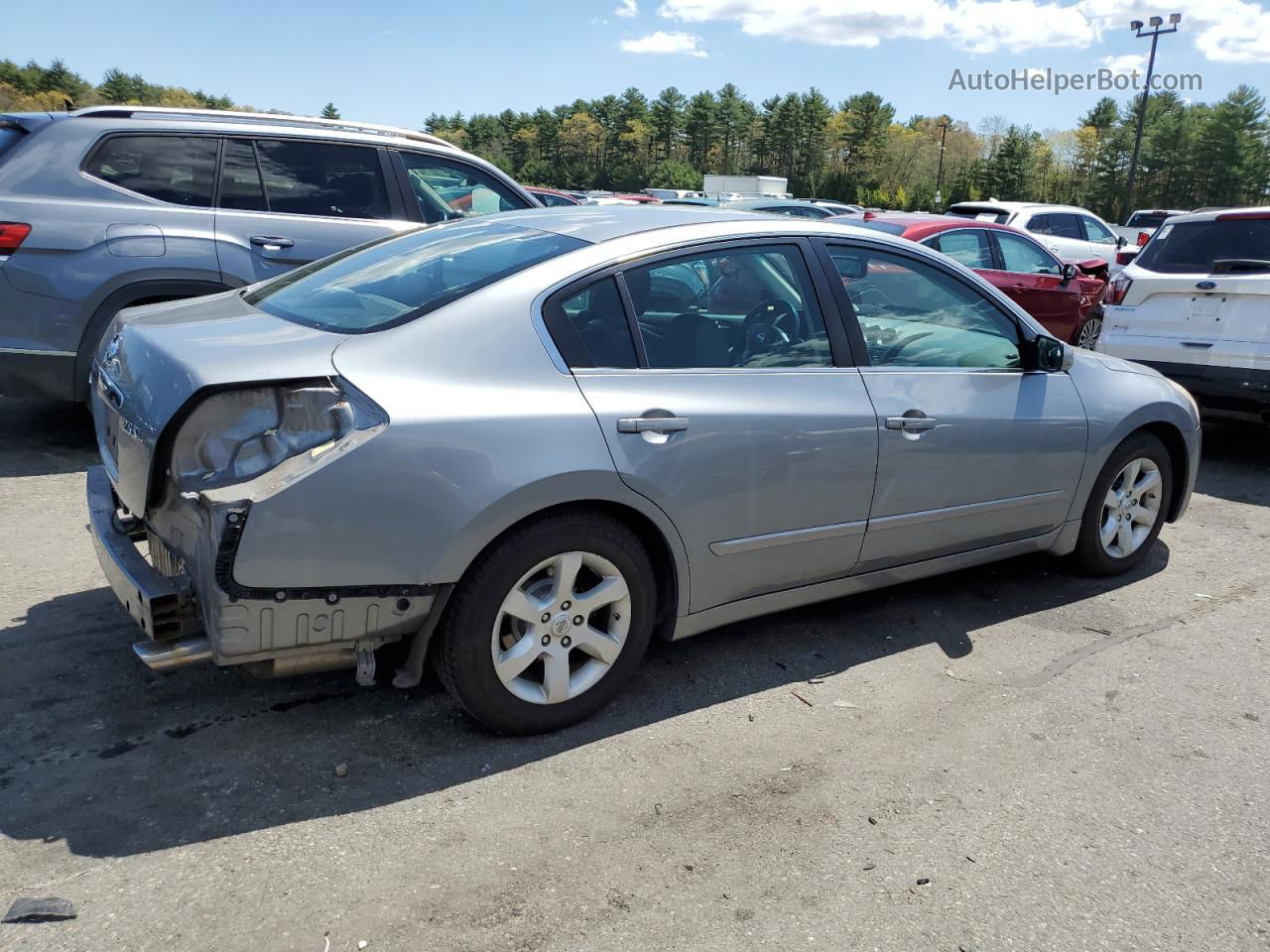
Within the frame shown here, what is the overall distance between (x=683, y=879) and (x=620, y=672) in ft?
2.73

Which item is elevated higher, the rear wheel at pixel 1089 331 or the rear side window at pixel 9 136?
the rear side window at pixel 9 136

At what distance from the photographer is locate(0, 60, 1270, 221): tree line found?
2411 inches

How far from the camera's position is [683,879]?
258 centimetres

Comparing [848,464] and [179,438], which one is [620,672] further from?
[179,438]

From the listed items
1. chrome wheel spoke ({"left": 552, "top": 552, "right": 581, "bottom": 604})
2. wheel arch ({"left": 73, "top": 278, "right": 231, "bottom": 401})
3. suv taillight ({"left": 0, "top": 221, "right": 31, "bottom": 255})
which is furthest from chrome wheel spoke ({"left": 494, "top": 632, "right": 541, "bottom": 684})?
suv taillight ({"left": 0, "top": 221, "right": 31, "bottom": 255})

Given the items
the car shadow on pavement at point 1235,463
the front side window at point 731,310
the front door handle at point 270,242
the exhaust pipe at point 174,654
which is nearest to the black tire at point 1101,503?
the front side window at point 731,310

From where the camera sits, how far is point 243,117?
612cm

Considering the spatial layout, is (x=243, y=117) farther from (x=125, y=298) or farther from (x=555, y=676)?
(x=555, y=676)

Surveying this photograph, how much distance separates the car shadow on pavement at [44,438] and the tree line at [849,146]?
31.6 meters

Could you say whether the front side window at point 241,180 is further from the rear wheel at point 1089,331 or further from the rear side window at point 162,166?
the rear wheel at point 1089,331

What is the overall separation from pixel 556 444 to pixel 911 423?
1525 mm

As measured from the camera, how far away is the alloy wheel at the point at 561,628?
301 centimetres

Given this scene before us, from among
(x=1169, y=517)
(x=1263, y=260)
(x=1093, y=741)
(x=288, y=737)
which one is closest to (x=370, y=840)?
(x=288, y=737)

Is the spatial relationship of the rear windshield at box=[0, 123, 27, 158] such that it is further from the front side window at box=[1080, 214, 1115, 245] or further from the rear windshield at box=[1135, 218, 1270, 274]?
the front side window at box=[1080, 214, 1115, 245]
